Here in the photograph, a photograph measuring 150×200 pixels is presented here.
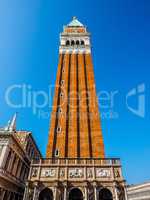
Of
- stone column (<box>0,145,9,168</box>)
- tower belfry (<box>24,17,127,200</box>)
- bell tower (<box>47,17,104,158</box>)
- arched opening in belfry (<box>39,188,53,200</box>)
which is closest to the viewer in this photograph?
tower belfry (<box>24,17,127,200</box>)

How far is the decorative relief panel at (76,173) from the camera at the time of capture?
20.9m

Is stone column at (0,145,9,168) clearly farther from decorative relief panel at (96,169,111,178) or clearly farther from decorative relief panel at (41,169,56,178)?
decorative relief panel at (96,169,111,178)

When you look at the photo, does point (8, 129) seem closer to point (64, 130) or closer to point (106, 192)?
point (64, 130)

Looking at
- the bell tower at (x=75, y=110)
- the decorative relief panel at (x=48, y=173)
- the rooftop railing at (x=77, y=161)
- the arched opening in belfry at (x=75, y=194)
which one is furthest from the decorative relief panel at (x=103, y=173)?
the decorative relief panel at (x=48, y=173)

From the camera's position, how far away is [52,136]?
28266 millimetres

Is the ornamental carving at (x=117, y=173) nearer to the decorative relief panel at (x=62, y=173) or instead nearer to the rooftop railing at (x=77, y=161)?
the rooftop railing at (x=77, y=161)

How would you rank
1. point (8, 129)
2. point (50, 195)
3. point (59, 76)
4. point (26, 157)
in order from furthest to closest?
point (59, 76)
point (26, 157)
point (8, 129)
point (50, 195)

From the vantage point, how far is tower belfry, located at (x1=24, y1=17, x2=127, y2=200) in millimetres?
20078

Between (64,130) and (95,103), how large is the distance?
8268 mm

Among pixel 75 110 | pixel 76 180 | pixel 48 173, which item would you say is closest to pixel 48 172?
pixel 48 173

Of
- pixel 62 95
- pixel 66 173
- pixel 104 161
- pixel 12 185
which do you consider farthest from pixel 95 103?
pixel 12 185

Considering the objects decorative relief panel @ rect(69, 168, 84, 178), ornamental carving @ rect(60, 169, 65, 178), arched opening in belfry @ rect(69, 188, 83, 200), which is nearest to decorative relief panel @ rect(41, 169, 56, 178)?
ornamental carving @ rect(60, 169, 65, 178)

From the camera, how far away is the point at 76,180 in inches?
806

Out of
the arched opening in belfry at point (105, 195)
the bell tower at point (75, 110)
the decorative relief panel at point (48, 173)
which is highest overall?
the bell tower at point (75, 110)
